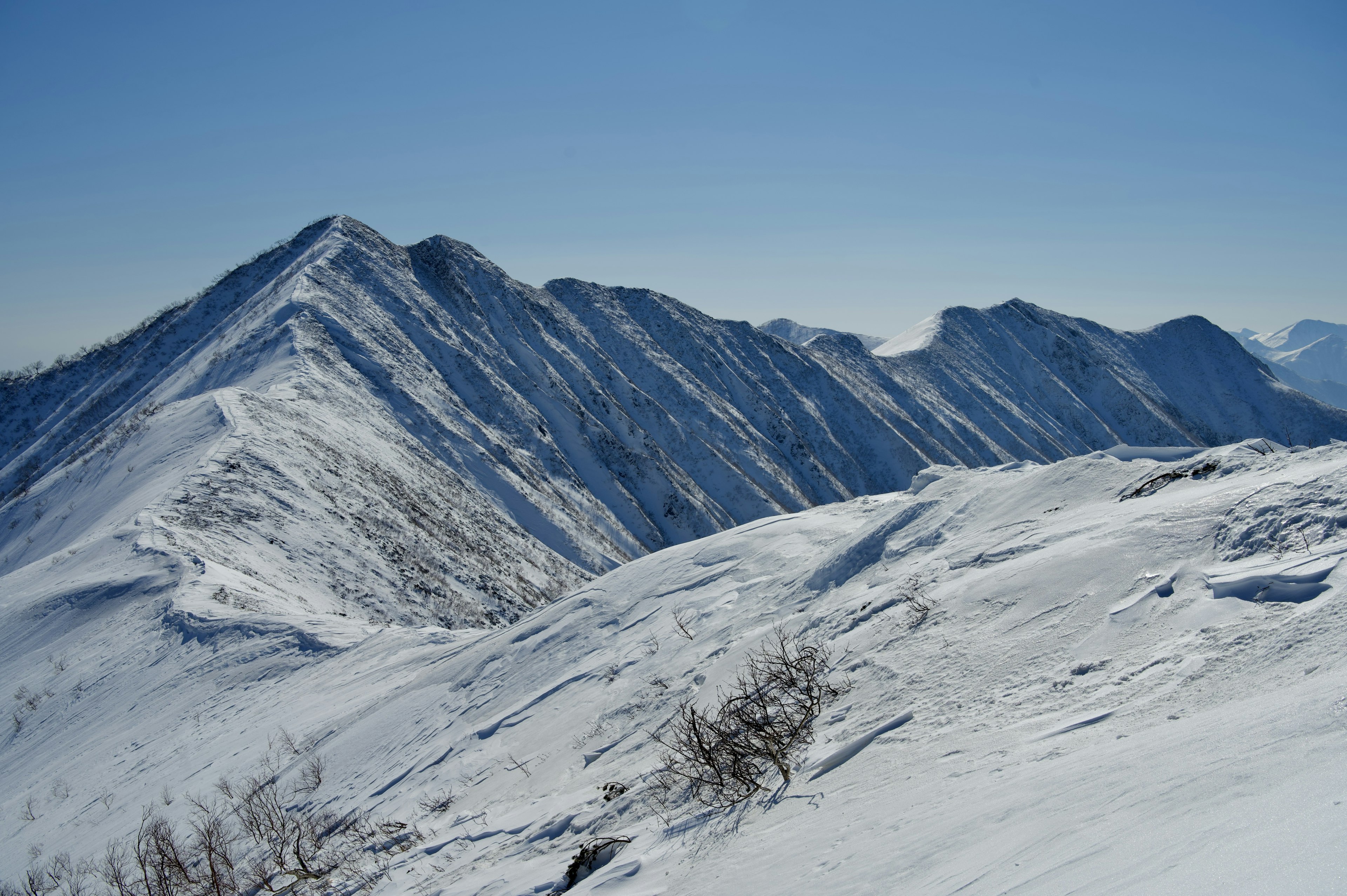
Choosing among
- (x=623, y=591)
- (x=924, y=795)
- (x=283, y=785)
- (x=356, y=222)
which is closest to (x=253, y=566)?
(x=283, y=785)

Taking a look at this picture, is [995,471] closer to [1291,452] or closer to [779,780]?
[1291,452]

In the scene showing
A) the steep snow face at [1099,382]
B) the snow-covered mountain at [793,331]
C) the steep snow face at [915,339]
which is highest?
the snow-covered mountain at [793,331]

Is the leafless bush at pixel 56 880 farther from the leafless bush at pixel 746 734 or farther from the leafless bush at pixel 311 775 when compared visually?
the leafless bush at pixel 746 734

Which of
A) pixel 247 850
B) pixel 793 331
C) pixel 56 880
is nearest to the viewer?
pixel 247 850

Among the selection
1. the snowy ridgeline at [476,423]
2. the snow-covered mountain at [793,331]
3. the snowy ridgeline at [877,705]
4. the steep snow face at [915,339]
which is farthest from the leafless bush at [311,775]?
the snow-covered mountain at [793,331]

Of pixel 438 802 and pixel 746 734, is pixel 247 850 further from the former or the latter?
pixel 746 734

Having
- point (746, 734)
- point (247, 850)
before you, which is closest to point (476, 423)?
point (247, 850)
